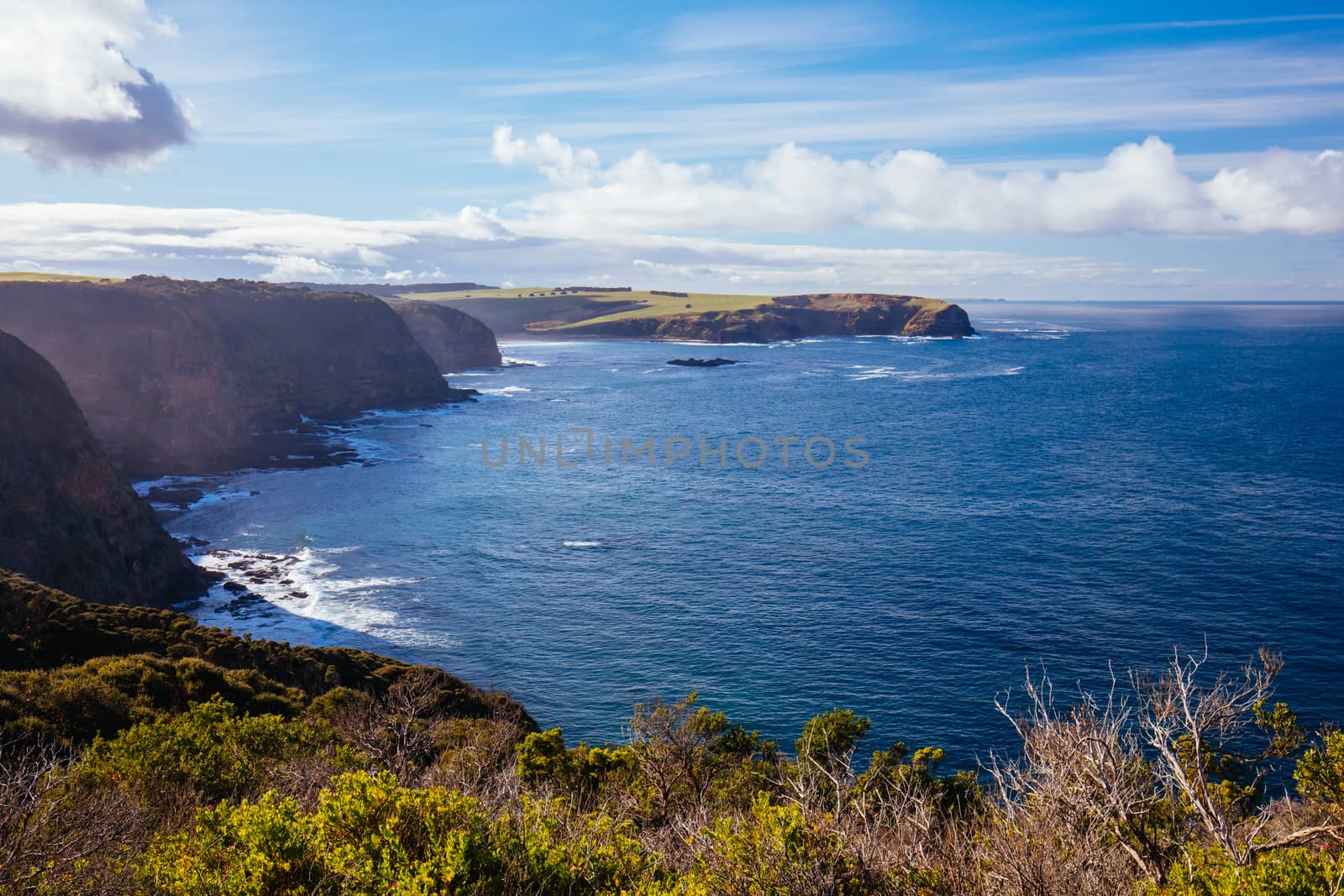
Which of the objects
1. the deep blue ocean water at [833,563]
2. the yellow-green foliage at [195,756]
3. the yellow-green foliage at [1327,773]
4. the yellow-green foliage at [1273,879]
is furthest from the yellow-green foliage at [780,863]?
the deep blue ocean water at [833,563]

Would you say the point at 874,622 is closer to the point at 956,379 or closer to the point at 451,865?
the point at 451,865

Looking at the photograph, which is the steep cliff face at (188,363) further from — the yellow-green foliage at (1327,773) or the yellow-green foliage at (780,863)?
the yellow-green foliage at (1327,773)

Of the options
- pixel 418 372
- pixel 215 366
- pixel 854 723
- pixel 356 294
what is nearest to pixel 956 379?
pixel 418 372

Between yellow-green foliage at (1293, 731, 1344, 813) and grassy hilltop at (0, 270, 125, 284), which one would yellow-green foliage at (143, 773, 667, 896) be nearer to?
yellow-green foliage at (1293, 731, 1344, 813)

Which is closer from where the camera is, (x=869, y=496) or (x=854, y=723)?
(x=854, y=723)

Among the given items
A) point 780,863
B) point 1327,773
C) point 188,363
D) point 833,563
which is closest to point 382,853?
point 780,863

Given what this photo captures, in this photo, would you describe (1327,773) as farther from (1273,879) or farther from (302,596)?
(302,596)

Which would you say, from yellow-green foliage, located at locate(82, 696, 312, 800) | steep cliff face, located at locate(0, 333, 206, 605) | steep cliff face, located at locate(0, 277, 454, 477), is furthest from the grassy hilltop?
yellow-green foliage, located at locate(82, 696, 312, 800)
